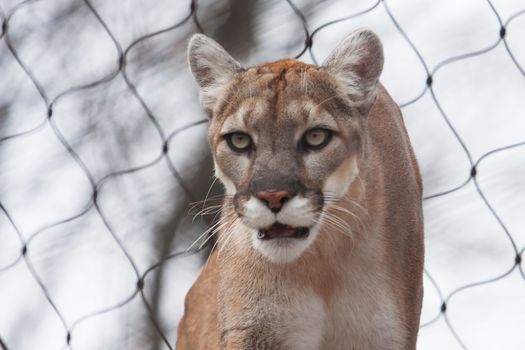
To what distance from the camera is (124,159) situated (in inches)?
109

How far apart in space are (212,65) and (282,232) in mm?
351

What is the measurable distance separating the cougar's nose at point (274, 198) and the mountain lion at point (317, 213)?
50mm

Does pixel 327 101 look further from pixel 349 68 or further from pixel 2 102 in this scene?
pixel 2 102

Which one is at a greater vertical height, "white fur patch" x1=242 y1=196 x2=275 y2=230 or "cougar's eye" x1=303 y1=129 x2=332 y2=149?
"cougar's eye" x1=303 y1=129 x2=332 y2=149

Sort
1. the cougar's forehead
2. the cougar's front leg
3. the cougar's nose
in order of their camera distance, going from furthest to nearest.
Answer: the cougar's front leg → the cougar's forehead → the cougar's nose

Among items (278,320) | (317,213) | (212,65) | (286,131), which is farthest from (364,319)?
(212,65)

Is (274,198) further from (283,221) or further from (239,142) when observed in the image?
(239,142)

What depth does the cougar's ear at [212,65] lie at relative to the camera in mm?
2266

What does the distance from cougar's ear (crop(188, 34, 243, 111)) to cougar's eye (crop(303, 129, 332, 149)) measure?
0.74 ft

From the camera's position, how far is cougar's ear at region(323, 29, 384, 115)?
2.20m

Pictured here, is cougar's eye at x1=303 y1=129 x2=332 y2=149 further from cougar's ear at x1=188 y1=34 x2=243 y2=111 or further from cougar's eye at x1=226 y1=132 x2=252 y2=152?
cougar's ear at x1=188 y1=34 x2=243 y2=111

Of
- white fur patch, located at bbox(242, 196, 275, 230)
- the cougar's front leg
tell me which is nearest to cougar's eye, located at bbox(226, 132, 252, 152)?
white fur patch, located at bbox(242, 196, 275, 230)

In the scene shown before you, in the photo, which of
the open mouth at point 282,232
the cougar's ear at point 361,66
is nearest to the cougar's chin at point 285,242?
the open mouth at point 282,232

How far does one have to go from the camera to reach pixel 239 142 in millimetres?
2131
